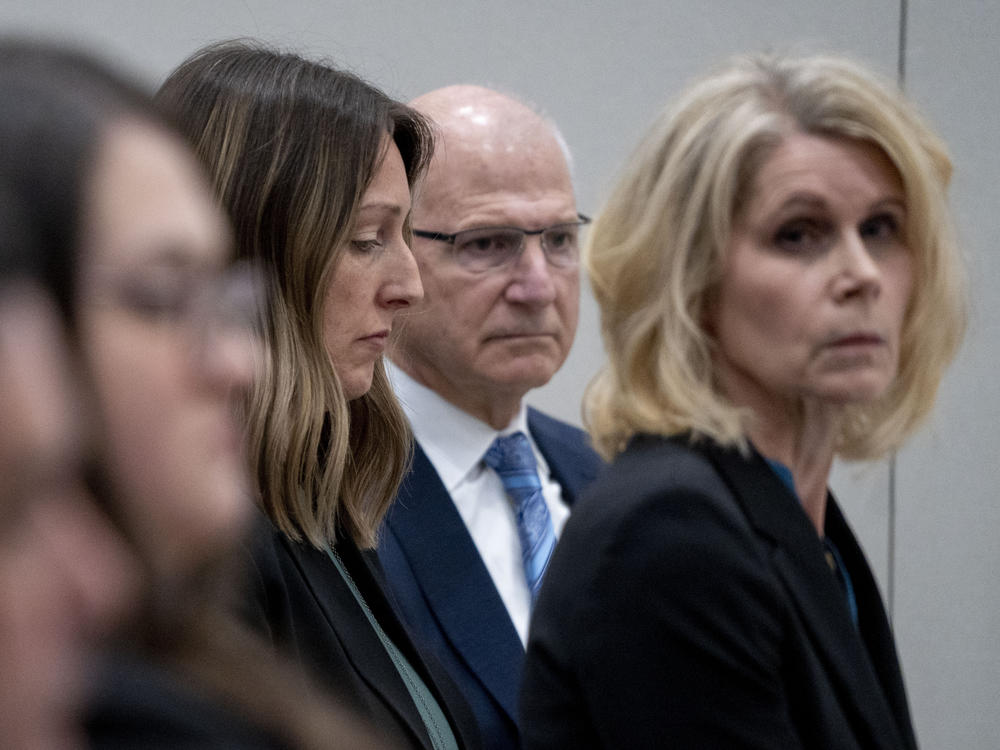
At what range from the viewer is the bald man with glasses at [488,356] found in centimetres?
176

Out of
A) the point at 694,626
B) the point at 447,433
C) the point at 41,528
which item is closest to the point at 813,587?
the point at 694,626

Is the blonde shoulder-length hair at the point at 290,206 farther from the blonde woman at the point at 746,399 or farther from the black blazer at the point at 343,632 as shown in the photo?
the blonde woman at the point at 746,399

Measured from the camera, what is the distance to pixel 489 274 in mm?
2051

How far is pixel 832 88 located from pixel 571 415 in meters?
→ 1.50

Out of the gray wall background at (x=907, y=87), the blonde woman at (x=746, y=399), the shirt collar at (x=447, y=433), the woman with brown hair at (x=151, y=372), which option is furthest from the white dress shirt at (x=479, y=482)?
the woman with brown hair at (x=151, y=372)

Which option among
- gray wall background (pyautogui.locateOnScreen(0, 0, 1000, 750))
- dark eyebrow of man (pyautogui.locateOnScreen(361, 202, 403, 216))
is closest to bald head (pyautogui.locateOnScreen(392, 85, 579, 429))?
gray wall background (pyautogui.locateOnScreen(0, 0, 1000, 750))

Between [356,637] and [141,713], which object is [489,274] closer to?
[356,637]

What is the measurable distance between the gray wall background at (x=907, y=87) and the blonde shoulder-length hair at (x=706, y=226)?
1.23m

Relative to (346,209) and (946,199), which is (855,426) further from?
(346,209)

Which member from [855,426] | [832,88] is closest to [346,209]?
[832,88]

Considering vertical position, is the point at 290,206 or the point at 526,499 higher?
the point at 290,206

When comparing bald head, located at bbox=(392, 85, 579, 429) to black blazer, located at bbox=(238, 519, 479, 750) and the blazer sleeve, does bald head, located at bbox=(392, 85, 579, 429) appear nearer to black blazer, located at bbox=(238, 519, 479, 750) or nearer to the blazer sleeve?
black blazer, located at bbox=(238, 519, 479, 750)

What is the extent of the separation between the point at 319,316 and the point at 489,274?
2.52ft

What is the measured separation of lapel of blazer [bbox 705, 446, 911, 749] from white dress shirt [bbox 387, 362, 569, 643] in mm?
615
